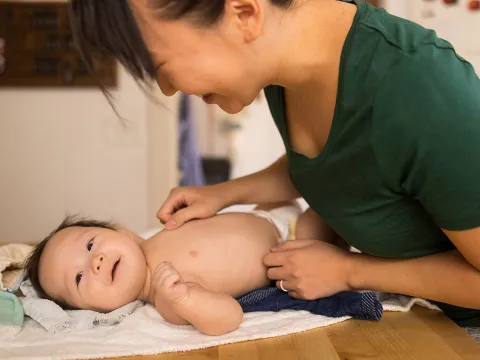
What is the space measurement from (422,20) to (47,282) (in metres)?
2.17

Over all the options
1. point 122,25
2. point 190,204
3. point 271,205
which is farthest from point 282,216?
point 122,25

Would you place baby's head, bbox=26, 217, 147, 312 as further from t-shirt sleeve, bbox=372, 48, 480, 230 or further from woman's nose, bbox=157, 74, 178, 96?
t-shirt sleeve, bbox=372, 48, 480, 230

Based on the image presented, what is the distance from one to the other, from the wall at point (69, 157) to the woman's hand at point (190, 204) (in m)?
1.86

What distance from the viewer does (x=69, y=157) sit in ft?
10.1

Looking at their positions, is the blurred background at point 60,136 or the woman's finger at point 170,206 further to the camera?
the blurred background at point 60,136

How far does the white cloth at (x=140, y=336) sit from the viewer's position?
0.88 metres

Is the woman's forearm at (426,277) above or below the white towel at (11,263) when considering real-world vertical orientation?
above

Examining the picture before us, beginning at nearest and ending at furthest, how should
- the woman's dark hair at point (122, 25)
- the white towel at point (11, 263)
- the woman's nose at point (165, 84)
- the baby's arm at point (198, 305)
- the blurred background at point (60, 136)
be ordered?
the woman's dark hair at point (122, 25) < the woman's nose at point (165, 84) < the baby's arm at point (198, 305) < the white towel at point (11, 263) < the blurred background at point (60, 136)

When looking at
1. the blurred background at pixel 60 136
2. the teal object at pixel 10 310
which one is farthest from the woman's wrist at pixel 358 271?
the blurred background at pixel 60 136

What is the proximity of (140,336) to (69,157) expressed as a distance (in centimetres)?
231

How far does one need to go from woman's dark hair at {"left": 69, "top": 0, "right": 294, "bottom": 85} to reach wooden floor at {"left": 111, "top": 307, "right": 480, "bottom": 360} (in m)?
0.43

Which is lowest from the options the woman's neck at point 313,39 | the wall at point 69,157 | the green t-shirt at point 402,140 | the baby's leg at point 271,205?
the wall at point 69,157

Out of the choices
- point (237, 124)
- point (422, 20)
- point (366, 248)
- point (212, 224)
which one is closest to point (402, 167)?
point (366, 248)

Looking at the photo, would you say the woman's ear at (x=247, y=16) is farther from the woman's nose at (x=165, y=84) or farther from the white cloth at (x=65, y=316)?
the white cloth at (x=65, y=316)
